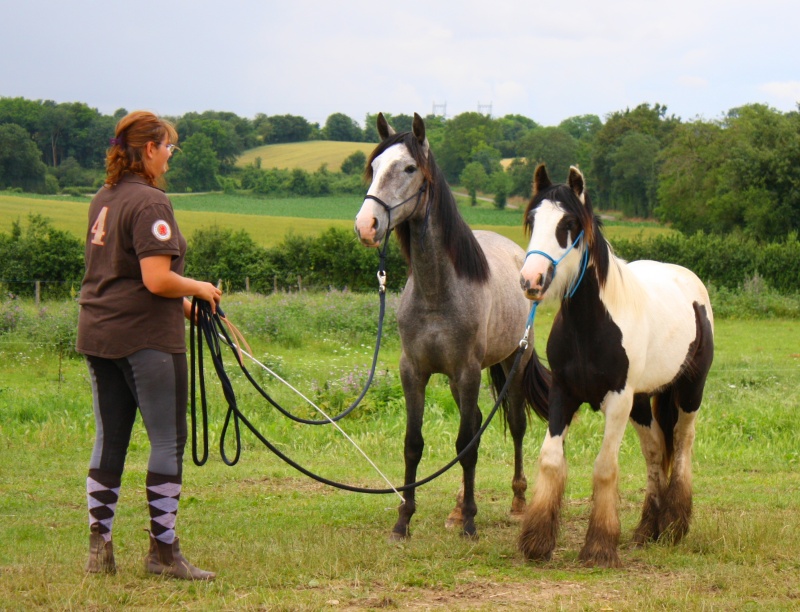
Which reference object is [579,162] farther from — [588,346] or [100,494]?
[100,494]

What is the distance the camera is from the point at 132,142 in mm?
4098

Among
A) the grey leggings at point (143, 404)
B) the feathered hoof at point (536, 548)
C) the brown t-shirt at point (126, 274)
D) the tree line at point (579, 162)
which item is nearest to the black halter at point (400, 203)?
the brown t-shirt at point (126, 274)

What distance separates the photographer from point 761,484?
7383 mm

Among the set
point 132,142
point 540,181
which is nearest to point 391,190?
point 540,181

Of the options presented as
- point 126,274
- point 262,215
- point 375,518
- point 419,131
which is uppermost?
point 419,131

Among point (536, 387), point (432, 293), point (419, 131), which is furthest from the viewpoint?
point (536, 387)

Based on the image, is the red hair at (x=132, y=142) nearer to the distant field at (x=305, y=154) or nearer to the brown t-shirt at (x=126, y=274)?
the brown t-shirt at (x=126, y=274)

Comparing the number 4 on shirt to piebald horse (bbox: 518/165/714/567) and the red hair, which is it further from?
piebald horse (bbox: 518/165/714/567)

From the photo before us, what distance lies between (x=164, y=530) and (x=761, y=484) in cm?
→ 532

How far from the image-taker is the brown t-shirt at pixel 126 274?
13.0ft

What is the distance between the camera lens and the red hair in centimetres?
409

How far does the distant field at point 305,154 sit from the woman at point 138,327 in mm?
71550

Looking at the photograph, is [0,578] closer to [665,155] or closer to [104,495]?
[104,495]

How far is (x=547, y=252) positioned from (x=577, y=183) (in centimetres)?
47
